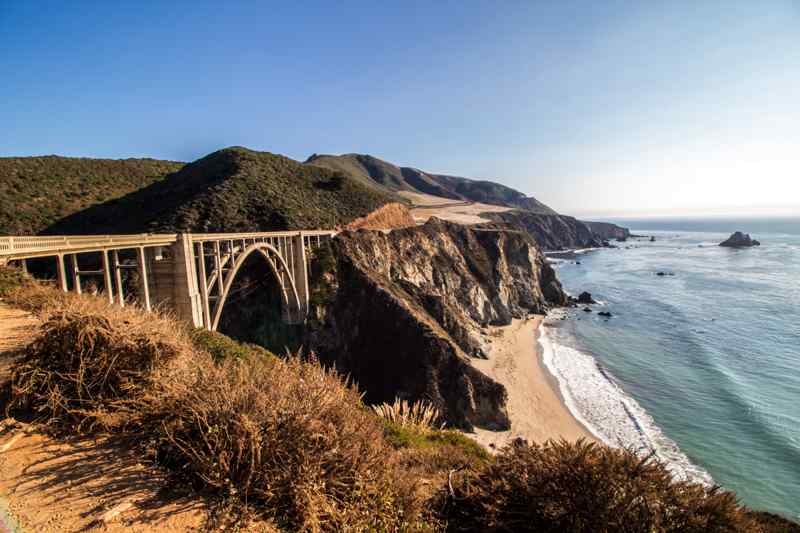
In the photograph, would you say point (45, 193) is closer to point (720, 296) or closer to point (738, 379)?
point (738, 379)

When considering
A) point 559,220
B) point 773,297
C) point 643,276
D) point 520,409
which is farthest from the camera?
point 559,220

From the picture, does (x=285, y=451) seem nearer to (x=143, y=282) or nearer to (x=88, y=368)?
(x=88, y=368)

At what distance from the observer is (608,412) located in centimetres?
2044

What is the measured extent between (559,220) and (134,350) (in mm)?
130915

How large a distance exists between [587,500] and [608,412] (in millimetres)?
20150

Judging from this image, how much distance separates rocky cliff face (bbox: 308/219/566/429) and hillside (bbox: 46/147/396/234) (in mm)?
7462

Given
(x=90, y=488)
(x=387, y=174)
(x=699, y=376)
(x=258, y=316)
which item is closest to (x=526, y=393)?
(x=699, y=376)

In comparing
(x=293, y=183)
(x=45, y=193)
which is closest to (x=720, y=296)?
(x=293, y=183)

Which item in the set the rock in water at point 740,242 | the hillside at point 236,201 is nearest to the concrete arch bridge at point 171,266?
the hillside at point 236,201

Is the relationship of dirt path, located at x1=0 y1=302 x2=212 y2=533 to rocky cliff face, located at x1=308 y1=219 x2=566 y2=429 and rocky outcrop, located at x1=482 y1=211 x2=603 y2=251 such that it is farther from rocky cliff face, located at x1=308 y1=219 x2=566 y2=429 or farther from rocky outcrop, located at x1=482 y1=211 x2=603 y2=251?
rocky outcrop, located at x1=482 y1=211 x2=603 y2=251

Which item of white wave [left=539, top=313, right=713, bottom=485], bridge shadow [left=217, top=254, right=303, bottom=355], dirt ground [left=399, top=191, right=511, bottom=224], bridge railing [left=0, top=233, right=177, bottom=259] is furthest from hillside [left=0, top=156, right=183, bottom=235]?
white wave [left=539, top=313, right=713, bottom=485]

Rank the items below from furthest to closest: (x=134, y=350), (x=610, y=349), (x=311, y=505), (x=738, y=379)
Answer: (x=610, y=349)
(x=738, y=379)
(x=134, y=350)
(x=311, y=505)

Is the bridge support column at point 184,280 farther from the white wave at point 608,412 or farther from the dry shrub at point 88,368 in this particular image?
the white wave at point 608,412

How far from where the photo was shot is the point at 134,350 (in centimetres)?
436
